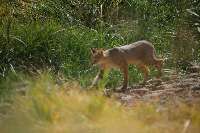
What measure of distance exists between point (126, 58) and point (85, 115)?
3194 mm

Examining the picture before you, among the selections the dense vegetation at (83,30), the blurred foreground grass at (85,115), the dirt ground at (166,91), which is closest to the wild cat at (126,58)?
the dirt ground at (166,91)

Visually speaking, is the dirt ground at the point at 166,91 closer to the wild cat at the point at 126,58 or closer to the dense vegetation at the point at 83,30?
the wild cat at the point at 126,58

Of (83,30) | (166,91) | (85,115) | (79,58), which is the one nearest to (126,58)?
(166,91)

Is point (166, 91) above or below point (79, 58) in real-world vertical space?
above

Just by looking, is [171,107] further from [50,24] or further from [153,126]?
[50,24]

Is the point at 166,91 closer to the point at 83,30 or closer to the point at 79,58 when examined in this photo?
the point at 79,58

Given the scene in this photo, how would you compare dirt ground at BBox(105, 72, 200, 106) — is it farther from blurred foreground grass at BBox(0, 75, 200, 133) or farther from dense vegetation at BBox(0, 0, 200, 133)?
blurred foreground grass at BBox(0, 75, 200, 133)

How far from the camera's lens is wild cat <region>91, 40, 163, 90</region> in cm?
1192

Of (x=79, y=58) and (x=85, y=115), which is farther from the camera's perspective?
(x=79, y=58)

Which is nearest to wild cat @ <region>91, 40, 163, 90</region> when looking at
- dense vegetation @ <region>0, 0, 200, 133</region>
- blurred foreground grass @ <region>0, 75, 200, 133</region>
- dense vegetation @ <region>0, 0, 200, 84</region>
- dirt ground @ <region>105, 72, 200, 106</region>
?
dirt ground @ <region>105, 72, 200, 106</region>

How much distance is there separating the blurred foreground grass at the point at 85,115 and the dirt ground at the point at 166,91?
664mm

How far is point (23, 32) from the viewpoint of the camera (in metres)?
13.8

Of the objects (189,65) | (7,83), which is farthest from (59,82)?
(189,65)

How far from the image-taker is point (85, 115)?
9.20 meters
